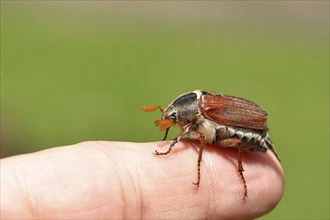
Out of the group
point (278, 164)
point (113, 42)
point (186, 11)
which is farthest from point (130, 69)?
point (278, 164)

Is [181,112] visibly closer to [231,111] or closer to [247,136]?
[231,111]

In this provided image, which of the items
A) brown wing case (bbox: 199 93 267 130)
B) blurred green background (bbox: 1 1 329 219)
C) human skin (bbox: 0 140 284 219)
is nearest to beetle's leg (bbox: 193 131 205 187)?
human skin (bbox: 0 140 284 219)

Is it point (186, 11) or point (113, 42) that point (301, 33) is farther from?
point (113, 42)

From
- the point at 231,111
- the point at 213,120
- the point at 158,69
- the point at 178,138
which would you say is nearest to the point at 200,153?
the point at 178,138

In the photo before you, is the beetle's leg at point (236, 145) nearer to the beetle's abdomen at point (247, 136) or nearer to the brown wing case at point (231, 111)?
the beetle's abdomen at point (247, 136)

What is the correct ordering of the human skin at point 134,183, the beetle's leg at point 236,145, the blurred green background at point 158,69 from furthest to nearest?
the blurred green background at point 158,69 → the beetle's leg at point 236,145 → the human skin at point 134,183

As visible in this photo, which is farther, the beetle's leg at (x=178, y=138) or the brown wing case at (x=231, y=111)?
the brown wing case at (x=231, y=111)

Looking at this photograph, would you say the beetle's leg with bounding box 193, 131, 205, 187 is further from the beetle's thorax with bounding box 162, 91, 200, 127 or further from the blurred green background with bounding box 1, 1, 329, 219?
the blurred green background with bounding box 1, 1, 329, 219

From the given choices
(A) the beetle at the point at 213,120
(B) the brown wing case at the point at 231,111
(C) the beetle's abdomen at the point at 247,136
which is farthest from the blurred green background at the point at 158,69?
(A) the beetle at the point at 213,120
